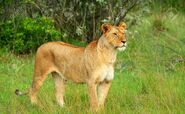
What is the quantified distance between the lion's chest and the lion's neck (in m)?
0.08

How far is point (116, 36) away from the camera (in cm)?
690

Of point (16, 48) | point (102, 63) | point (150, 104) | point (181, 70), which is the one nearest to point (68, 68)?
point (102, 63)

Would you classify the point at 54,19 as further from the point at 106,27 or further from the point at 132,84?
the point at 106,27

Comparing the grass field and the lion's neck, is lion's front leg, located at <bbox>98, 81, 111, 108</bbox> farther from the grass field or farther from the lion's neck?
the lion's neck

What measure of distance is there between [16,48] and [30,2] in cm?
85

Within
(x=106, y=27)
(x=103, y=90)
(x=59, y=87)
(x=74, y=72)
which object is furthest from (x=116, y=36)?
(x=59, y=87)

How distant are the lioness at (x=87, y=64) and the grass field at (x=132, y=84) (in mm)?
158

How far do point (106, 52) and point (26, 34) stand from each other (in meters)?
3.92

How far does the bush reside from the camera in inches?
417

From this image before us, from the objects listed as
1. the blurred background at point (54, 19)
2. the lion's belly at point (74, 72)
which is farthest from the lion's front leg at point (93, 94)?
the blurred background at point (54, 19)

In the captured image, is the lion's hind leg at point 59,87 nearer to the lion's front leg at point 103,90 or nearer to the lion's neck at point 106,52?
the lion's front leg at point 103,90

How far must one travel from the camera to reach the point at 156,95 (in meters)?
7.50

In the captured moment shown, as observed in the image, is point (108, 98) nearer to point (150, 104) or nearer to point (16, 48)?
point (150, 104)

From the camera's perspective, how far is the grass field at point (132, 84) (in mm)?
6930
